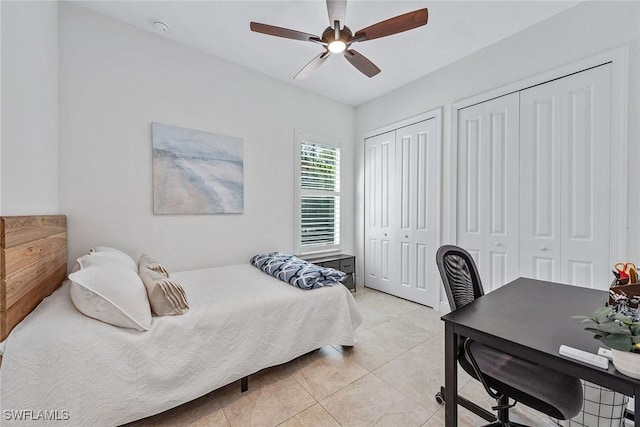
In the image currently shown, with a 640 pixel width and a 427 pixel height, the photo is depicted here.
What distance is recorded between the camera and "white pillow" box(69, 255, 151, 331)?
1304 millimetres

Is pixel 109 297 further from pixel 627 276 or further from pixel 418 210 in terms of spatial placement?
pixel 418 210

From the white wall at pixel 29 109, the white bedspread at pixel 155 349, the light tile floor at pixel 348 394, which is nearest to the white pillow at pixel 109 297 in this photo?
the white bedspread at pixel 155 349

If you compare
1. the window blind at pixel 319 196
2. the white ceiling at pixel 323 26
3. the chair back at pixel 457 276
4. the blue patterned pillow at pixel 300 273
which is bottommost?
the blue patterned pillow at pixel 300 273

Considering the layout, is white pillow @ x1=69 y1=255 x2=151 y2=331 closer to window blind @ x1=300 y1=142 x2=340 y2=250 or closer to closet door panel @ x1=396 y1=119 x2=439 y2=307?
window blind @ x1=300 y1=142 x2=340 y2=250

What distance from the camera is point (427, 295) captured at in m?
3.21

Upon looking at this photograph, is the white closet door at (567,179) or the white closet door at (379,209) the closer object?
the white closet door at (567,179)

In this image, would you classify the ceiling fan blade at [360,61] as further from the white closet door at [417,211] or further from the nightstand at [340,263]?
the nightstand at [340,263]

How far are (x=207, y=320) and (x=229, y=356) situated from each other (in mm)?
280

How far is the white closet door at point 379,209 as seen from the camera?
3637 mm

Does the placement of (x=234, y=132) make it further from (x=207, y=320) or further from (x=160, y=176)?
(x=207, y=320)

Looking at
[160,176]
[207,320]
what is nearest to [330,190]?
[160,176]

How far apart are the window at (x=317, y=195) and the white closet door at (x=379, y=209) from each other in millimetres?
481

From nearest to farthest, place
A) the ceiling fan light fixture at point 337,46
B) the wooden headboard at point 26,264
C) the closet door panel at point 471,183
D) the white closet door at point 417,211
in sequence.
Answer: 1. the wooden headboard at point 26,264
2. the ceiling fan light fixture at point 337,46
3. the closet door panel at point 471,183
4. the white closet door at point 417,211

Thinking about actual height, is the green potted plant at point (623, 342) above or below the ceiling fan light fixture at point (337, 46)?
below
